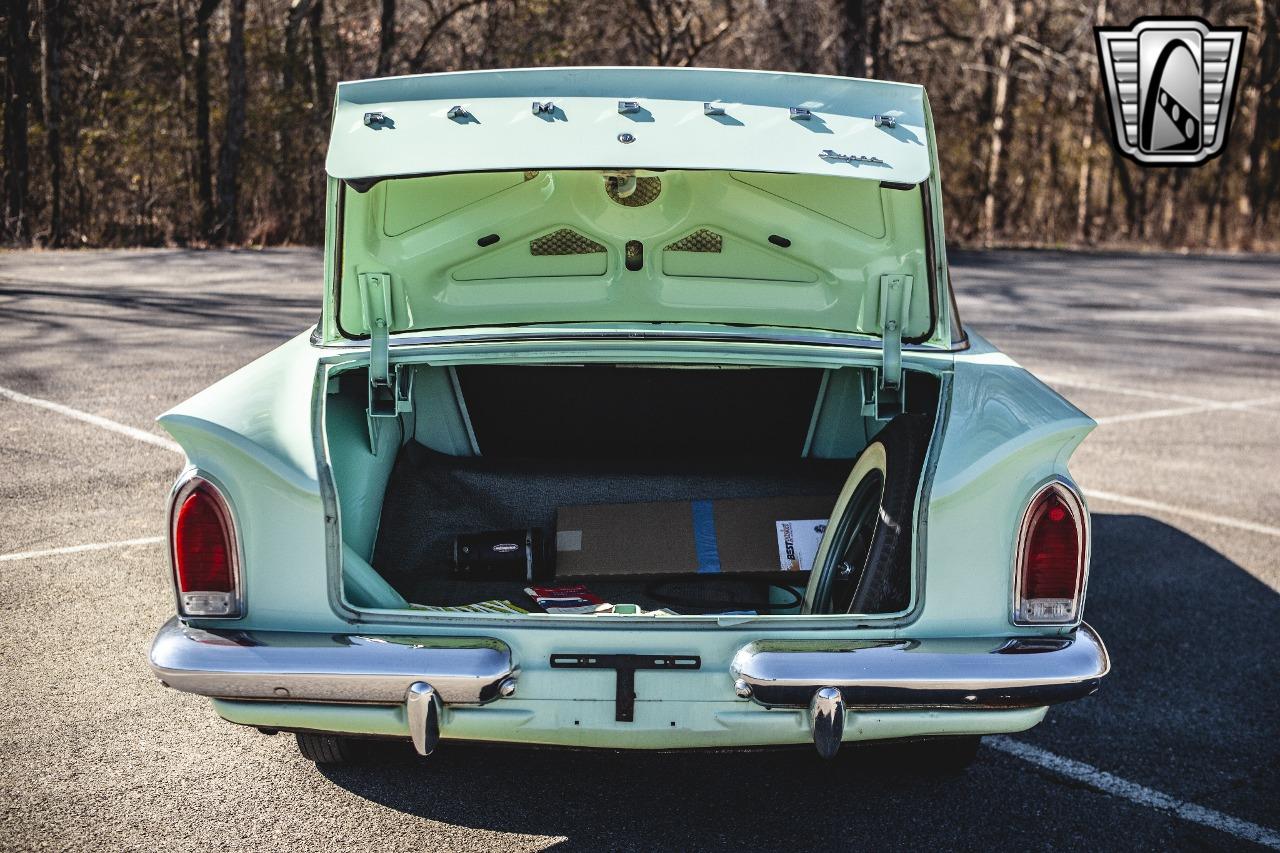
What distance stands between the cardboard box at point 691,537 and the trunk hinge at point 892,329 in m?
0.46

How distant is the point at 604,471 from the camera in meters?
4.12

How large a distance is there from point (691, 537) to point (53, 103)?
1544 cm

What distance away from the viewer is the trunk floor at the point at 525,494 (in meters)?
3.72

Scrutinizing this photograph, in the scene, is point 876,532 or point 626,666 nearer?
point 626,666

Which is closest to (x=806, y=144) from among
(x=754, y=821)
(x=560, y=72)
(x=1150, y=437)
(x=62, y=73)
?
(x=560, y=72)

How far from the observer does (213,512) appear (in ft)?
8.84

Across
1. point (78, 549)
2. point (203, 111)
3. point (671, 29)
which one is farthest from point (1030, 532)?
point (671, 29)

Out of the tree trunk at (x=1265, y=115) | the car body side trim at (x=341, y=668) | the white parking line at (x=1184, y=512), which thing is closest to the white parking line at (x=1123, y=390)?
the white parking line at (x=1184, y=512)

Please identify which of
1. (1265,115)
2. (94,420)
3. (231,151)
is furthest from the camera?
(1265,115)

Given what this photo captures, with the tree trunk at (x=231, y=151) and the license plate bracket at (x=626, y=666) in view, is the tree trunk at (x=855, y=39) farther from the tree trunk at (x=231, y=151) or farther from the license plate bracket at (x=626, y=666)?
the license plate bracket at (x=626, y=666)

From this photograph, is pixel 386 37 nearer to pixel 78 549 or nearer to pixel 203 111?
pixel 203 111

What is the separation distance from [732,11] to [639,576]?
1896 centimetres

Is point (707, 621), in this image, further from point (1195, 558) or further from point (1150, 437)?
point (1150, 437)

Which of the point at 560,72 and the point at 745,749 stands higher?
the point at 560,72
